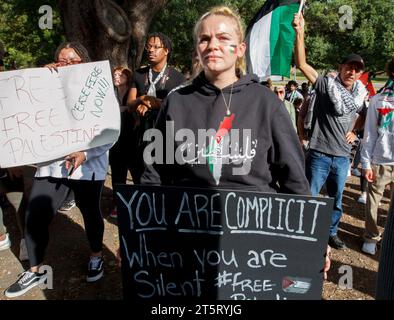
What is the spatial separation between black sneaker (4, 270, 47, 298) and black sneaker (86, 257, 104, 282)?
0.39 metres

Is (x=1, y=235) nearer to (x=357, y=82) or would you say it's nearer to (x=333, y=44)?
(x=357, y=82)

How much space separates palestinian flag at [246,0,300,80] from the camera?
358cm

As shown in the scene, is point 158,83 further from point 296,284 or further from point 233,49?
point 296,284

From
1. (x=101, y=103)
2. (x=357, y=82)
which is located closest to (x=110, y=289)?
(x=101, y=103)

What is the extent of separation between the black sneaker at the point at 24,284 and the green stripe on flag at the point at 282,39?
2.88 m

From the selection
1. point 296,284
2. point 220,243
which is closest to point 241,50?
point 220,243

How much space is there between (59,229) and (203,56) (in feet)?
10.9

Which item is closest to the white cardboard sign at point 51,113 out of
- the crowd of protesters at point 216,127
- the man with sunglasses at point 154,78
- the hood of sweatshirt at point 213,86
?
the crowd of protesters at point 216,127

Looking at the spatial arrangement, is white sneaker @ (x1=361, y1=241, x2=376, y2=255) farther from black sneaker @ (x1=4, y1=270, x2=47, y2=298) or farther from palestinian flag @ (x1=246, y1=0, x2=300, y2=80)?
black sneaker @ (x1=4, y1=270, x2=47, y2=298)

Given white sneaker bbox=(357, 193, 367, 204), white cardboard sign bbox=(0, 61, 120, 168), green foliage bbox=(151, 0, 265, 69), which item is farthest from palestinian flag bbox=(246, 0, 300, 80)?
green foliage bbox=(151, 0, 265, 69)

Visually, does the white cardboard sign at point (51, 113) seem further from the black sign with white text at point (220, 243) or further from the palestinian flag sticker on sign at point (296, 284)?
the palestinian flag sticker on sign at point (296, 284)

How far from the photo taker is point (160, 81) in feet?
13.0

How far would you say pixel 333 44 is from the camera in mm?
26219

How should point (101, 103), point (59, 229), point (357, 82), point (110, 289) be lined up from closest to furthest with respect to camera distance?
point (101, 103)
point (110, 289)
point (357, 82)
point (59, 229)
